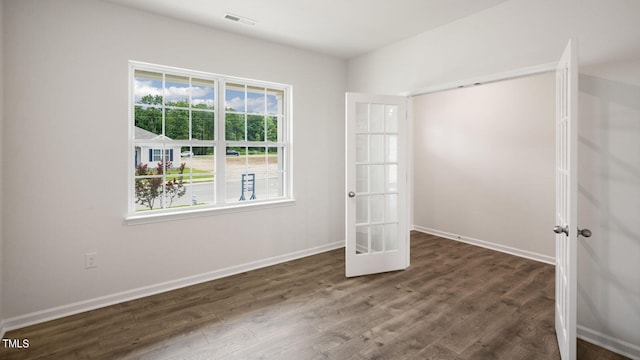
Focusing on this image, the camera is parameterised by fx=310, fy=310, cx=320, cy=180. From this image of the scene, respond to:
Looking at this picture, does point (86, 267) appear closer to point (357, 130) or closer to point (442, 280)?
point (357, 130)

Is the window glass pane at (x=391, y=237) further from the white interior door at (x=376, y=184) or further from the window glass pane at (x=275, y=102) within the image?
the window glass pane at (x=275, y=102)

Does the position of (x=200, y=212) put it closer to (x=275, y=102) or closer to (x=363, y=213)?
(x=275, y=102)

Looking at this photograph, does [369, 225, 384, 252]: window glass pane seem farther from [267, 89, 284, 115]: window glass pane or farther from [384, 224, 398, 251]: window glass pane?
[267, 89, 284, 115]: window glass pane

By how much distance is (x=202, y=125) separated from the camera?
3498 mm

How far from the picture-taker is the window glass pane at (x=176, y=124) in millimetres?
3283

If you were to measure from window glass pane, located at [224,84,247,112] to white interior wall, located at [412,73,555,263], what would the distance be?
344cm

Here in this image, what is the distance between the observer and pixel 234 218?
3680mm

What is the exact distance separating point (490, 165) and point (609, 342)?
2.87 meters

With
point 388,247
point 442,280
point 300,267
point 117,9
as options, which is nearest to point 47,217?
point 117,9

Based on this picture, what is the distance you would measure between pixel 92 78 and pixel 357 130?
2624 mm

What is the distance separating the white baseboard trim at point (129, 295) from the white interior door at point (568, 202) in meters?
2.89

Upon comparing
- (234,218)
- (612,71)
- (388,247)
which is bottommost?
(388,247)

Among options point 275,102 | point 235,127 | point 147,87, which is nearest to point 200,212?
point 235,127

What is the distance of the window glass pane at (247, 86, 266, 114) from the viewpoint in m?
3.86
